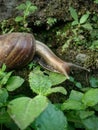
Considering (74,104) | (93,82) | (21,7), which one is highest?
(21,7)

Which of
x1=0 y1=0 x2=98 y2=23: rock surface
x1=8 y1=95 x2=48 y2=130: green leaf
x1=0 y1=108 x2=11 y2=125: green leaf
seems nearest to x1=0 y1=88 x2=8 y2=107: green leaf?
x1=0 y1=108 x2=11 y2=125: green leaf

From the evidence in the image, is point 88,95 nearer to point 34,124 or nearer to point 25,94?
point 34,124

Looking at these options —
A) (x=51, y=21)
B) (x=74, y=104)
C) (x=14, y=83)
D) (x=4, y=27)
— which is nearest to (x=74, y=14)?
(x=51, y=21)

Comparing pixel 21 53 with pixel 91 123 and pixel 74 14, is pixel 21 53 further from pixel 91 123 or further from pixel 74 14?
pixel 91 123

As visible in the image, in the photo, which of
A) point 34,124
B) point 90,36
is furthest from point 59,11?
point 34,124

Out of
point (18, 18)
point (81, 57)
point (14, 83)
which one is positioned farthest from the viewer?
point (18, 18)

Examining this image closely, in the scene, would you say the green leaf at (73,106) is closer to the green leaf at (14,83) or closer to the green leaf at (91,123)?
the green leaf at (91,123)
